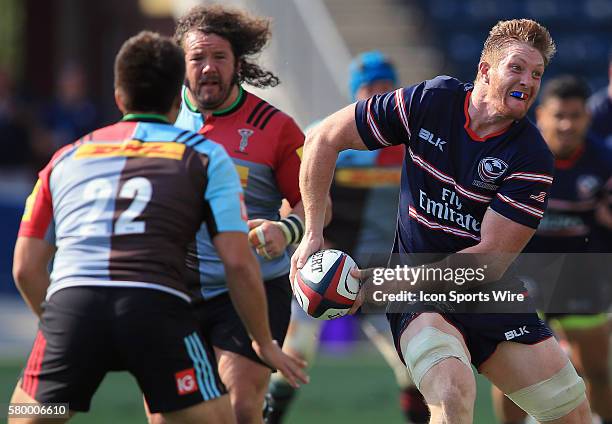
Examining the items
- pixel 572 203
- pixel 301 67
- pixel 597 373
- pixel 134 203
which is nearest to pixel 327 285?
pixel 134 203

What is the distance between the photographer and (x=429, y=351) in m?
4.69

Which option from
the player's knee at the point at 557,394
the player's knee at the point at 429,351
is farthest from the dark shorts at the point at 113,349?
the player's knee at the point at 557,394

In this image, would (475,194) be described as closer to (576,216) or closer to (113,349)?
(113,349)

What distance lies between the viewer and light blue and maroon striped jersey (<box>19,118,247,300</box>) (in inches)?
160

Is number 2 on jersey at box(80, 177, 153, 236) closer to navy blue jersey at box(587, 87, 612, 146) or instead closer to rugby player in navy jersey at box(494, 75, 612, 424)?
rugby player in navy jersey at box(494, 75, 612, 424)

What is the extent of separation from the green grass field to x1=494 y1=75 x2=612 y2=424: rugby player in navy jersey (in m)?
0.89

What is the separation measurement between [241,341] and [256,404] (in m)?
0.29

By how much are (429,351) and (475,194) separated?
683 millimetres

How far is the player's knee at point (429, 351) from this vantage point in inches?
183

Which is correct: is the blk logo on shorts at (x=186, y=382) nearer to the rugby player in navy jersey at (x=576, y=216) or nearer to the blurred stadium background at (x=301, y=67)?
the rugby player in navy jersey at (x=576, y=216)

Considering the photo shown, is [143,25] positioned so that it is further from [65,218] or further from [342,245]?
[65,218]

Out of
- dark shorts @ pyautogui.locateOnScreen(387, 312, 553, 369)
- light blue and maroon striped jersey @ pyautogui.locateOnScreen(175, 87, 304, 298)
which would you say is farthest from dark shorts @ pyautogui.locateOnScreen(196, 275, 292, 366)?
dark shorts @ pyautogui.locateOnScreen(387, 312, 553, 369)

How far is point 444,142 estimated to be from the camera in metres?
4.89

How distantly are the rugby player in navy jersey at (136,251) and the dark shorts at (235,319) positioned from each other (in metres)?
0.99
